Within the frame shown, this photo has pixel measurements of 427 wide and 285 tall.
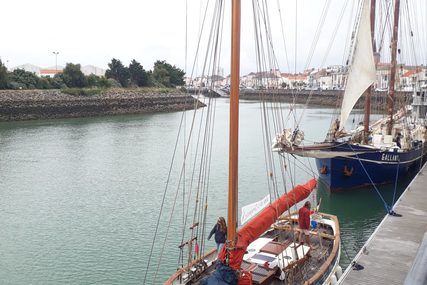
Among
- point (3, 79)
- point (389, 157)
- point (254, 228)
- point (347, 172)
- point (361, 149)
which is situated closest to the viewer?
point (254, 228)

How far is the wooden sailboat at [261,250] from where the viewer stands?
296 inches

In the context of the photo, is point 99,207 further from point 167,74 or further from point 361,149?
point 167,74

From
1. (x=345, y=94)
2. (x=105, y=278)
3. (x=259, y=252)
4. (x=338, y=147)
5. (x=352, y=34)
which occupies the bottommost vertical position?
(x=105, y=278)

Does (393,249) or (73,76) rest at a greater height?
(73,76)

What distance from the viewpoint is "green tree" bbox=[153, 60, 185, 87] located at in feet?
326

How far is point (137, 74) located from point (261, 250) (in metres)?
82.3

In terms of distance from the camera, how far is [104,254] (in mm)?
15398

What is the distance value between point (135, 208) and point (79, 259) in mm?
5822

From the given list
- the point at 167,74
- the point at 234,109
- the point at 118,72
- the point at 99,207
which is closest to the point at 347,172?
the point at 99,207

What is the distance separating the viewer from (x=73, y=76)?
75000 mm

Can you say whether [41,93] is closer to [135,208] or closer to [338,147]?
[135,208]

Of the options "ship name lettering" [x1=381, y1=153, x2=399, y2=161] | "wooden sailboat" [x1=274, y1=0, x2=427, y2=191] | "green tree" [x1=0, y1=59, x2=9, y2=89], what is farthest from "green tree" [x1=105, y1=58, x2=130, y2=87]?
"ship name lettering" [x1=381, y1=153, x2=399, y2=161]

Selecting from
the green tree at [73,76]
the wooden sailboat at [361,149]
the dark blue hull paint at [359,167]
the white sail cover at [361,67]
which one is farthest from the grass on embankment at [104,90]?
the white sail cover at [361,67]

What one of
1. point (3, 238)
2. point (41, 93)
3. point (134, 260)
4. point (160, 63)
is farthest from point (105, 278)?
point (160, 63)
